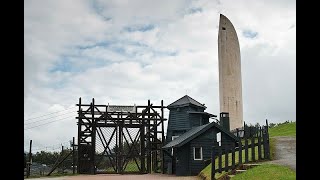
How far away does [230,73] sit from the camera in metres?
40.2

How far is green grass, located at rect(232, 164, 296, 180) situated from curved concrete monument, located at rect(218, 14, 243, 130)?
23320mm

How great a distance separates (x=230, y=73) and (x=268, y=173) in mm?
25722

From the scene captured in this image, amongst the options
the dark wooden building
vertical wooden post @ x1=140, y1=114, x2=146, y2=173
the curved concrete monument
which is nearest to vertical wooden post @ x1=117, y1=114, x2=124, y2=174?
vertical wooden post @ x1=140, y1=114, x2=146, y2=173

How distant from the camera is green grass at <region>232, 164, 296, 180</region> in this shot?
46.5ft

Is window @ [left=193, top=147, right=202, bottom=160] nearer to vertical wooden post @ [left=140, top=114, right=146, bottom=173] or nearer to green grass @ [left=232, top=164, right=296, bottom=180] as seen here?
vertical wooden post @ [left=140, top=114, right=146, bottom=173]

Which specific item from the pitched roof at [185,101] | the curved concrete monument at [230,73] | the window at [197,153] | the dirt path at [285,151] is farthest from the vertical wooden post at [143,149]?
the dirt path at [285,151]

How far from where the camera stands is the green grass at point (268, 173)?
46.5 ft

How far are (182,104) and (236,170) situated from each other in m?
15.6

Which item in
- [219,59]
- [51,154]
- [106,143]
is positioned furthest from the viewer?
[51,154]

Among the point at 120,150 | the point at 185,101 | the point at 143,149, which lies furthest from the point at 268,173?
the point at 143,149

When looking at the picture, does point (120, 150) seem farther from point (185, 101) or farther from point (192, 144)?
point (192, 144)
